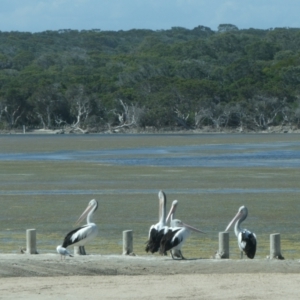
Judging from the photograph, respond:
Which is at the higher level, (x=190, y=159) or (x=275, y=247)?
(x=275, y=247)

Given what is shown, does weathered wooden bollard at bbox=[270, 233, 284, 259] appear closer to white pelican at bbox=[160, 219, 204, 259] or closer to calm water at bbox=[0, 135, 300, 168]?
white pelican at bbox=[160, 219, 204, 259]

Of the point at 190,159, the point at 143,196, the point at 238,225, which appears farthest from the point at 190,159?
the point at 238,225

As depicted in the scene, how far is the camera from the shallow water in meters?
16.2

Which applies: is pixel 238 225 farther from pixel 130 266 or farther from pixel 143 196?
pixel 143 196

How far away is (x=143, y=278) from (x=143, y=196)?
12669mm

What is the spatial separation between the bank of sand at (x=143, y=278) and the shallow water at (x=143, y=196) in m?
2.18

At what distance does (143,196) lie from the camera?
2391 cm

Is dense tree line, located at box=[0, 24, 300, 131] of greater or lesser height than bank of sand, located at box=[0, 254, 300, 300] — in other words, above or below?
above

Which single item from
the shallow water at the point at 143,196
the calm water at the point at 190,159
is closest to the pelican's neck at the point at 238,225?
the shallow water at the point at 143,196

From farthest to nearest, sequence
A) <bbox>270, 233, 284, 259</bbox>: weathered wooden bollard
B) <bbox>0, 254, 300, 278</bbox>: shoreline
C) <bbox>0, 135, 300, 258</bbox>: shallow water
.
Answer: <bbox>0, 135, 300, 258</bbox>: shallow water, <bbox>270, 233, 284, 259</bbox>: weathered wooden bollard, <bbox>0, 254, 300, 278</bbox>: shoreline

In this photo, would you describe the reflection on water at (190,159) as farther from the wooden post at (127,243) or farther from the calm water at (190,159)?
the wooden post at (127,243)

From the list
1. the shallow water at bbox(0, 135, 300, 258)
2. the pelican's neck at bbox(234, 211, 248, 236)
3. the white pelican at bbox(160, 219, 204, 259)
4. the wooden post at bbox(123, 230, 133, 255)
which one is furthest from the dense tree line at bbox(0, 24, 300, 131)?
the white pelican at bbox(160, 219, 204, 259)

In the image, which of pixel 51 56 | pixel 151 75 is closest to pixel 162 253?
pixel 151 75

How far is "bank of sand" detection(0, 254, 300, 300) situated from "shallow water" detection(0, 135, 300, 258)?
2.18 m
